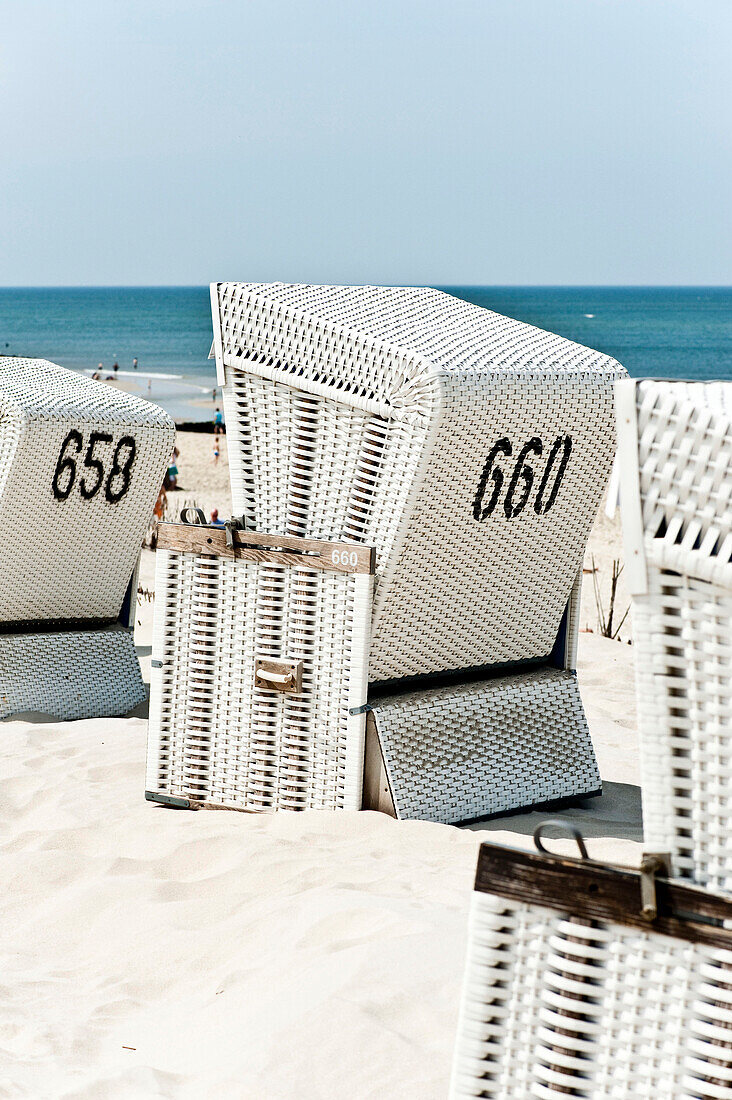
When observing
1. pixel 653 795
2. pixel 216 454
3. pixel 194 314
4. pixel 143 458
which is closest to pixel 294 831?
pixel 653 795

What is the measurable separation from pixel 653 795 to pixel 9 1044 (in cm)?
168

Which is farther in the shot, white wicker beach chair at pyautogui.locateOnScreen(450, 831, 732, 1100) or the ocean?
the ocean

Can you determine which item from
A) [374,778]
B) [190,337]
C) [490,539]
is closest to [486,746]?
[374,778]

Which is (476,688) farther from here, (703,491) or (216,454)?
(216,454)

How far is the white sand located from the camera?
2357mm

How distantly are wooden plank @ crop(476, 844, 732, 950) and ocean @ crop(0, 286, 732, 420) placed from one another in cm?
3518

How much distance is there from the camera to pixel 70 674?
6297 mm

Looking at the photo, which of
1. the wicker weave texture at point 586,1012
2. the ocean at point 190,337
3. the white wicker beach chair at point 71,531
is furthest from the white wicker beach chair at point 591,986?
the ocean at point 190,337

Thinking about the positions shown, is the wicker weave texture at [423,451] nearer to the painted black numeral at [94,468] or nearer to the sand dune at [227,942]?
the sand dune at [227,942]

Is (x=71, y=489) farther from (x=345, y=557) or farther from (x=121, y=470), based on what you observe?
(x=345, y=557)

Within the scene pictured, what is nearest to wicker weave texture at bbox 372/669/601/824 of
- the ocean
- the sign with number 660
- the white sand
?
the white sand

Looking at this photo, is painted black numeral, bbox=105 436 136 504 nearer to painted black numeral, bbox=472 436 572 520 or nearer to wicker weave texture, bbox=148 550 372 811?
wicker weave texture, bbox=148 550 372 811

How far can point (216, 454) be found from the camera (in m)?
22.6

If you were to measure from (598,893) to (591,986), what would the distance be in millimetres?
151
